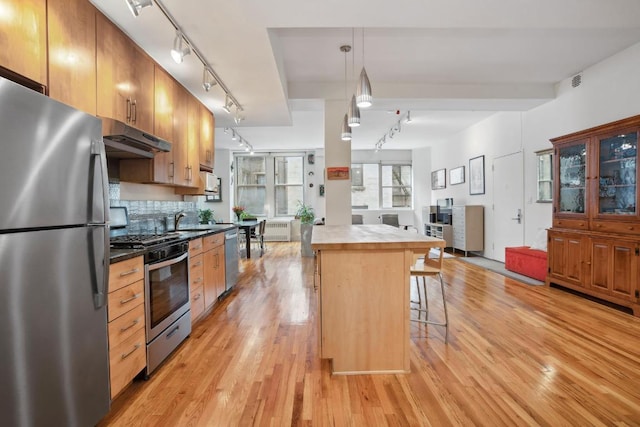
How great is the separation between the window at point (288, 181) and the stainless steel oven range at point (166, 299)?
23.1ft

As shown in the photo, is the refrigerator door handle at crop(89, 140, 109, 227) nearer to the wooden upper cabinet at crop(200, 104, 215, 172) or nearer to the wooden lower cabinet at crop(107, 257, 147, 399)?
the wooden lower cabinet at crop(107, 257, 147, 399)

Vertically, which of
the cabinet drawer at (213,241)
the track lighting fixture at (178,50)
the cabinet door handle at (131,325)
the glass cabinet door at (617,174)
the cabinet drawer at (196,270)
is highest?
the track lighting fixture at (178,50)

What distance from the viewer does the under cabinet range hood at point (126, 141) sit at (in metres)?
2.09

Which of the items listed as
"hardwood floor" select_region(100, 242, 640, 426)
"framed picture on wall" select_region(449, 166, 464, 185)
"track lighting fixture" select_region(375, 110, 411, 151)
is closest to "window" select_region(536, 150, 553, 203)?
"hardwood floor" select_region(100, 242, 640, 426)

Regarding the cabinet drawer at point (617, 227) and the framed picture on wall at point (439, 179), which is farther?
the framed picture on wall at point (439, 179)

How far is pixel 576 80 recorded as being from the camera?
14.2 feet

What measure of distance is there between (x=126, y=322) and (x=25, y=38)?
5.09 ft

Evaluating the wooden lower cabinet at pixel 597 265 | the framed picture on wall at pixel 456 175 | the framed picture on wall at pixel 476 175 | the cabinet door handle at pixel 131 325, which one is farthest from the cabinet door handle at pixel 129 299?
the framed picture on wall at pixel 456 175

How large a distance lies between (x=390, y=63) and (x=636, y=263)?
3343mm

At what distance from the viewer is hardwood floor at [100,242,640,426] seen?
5.80ft

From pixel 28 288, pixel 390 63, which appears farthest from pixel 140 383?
pixel 390 63

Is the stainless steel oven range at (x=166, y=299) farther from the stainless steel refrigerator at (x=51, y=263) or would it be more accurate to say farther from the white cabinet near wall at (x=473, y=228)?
the white cabinet near wall at (x=473, y=228)

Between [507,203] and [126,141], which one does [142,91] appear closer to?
[126,141]

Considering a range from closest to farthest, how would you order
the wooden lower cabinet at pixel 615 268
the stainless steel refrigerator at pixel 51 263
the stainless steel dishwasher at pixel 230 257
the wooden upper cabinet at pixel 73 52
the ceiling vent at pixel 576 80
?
the stainless steel refrigerator at pixel 51 263 < the wooden upper cabinet at pixel 73 52 < the wooden lower cabinet at pixel 615 268 < the stainless steel dishwasher at pixel 230 257 < the ceiling vent at pixel 576 80
